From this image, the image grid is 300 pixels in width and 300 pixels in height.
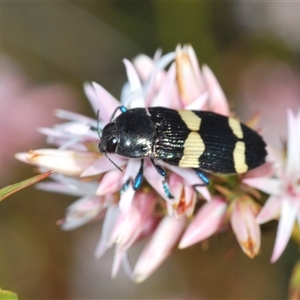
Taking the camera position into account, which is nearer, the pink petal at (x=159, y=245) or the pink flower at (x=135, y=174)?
the pink flower at (x=135, y=174)

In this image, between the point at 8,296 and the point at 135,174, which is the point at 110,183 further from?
the point at 8,296

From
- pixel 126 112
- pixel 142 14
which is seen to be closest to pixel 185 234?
pixel 126 112

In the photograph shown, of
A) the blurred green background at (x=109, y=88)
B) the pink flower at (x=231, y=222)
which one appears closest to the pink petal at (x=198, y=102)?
the pink flower at (x=231, y=222)

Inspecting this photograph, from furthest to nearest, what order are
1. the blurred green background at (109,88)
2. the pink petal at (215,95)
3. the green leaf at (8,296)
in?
the blurred green background at (109,88) < the pink petal at (215,95) < the green leaf at (8,296)

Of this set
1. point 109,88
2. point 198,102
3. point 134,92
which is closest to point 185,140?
point 198,102

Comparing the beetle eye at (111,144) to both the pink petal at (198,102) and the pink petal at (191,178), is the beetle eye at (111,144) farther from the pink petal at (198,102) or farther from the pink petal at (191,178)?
the pink petal at (198,102)

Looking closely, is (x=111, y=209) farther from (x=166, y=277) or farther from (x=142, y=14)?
(x=142, y=14)

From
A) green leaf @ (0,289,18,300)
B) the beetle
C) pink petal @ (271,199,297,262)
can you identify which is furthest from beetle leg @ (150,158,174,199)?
green leaf @ (0,289,18,300)
